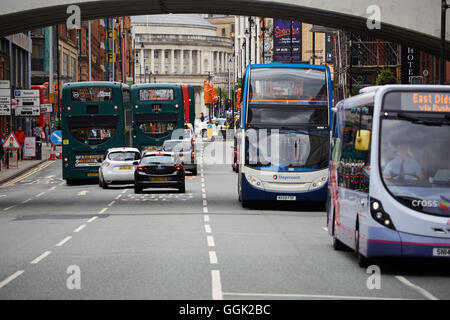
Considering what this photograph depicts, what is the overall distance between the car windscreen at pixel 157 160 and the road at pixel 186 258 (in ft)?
14.0

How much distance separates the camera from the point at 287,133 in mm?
26016

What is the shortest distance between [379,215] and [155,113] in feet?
109

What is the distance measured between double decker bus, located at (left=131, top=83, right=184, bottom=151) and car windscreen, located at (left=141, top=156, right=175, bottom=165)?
12.6 m

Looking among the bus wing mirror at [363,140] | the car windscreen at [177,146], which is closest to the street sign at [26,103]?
the car windscreen at [177,146]

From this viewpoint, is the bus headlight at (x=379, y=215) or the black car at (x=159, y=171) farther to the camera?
the black car at (x=159, y=171)

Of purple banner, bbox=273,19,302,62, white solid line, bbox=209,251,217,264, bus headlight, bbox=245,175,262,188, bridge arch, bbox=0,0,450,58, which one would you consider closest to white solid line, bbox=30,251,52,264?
white solid line, bbox=209,251,217,264

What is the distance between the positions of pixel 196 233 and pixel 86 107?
66.4 feet

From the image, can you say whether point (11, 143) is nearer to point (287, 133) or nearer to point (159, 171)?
point (159, 171)

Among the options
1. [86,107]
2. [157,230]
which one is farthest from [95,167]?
[157,230]

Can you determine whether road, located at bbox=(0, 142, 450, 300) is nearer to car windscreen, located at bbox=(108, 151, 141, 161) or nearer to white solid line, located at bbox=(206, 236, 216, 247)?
white solid line, located at bbox=(206, 236, 216, 247)

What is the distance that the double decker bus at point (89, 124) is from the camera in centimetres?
3875

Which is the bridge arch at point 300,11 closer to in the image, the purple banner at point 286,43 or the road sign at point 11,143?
the road sign at point 11,143
